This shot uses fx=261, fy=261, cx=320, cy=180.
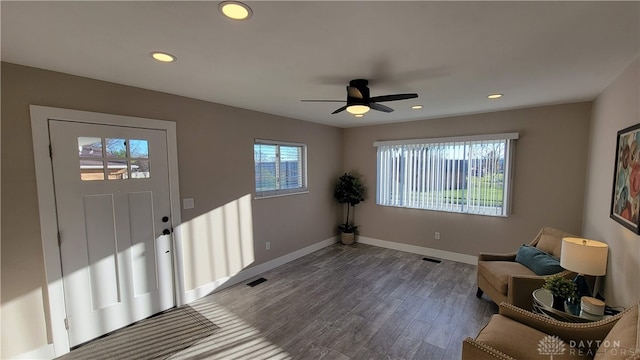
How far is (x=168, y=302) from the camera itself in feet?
9.89

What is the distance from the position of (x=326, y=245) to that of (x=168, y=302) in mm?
2981

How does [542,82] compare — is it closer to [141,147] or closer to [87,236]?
[141,147]

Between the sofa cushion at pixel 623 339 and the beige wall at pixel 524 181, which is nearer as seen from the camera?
the sofa cushion at pixel 623 339

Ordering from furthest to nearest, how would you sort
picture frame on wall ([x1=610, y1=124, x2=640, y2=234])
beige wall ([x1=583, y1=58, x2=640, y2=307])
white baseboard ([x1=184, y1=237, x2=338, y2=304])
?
1. white baseboard ([x1=184, y1=237, x2=338, y2=304])
2. beige wall ([x1=583, y1=58, x2=640, y2=307])
3. picture frame on wall ([x1=610, y1=124, x2=640, y2=234])

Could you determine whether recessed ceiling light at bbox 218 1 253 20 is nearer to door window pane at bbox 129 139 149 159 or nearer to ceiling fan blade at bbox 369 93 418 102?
ceiling fan blade at bbox 369 93 418 102

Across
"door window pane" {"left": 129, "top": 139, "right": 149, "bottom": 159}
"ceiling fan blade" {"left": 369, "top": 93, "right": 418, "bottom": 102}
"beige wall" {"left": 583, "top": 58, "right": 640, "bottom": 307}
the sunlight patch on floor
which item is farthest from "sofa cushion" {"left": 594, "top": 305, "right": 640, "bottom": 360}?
"door window pane" {"left": 129, "top": 139, "right": 149, "bottom": 159}

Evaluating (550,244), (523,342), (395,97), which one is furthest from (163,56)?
(550,244)

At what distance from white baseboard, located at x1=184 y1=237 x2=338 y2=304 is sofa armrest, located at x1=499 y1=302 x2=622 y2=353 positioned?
3.17 metres

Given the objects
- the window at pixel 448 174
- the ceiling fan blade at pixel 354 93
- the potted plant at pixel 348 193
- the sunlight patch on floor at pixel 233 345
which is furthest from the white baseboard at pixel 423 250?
the ceiling fan blade at pixel 354 93

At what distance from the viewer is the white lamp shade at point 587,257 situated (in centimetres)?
195

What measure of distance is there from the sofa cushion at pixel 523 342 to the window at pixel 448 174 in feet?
8.94

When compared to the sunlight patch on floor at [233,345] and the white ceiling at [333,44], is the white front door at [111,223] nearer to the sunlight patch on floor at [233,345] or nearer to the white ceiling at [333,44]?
the white ceiling at [333,44]

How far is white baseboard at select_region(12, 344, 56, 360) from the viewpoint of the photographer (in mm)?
2135

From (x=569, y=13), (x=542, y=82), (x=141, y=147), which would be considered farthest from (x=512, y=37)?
(x=141, y=147)
